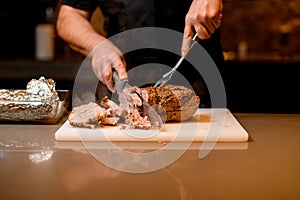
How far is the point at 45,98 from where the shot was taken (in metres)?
1.21

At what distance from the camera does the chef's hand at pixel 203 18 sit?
135 cm

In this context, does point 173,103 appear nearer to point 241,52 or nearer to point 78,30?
point 78,30

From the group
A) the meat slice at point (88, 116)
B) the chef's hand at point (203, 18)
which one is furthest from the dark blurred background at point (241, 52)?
the meat slice at point (88, 116)

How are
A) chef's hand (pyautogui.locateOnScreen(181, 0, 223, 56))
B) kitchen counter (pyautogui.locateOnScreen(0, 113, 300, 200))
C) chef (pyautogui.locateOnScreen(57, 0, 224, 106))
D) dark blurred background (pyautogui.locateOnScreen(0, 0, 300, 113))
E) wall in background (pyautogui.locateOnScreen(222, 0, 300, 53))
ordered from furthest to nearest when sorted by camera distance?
wall in background (pyautogui.locateOnScreen(222, 0, 300, 53)), dark blurred background (pyautogui.locateOnScreen(0, 0, 300, 113)), chef (pyautogui.locateOnScreen(57, 0, 224, 106)), chef's hand (pyautogui.locateOnScreen(181, 0, 223, 56)), kitchen counter (pyautogui.locateOnScreen(0, 113, 300, 200))

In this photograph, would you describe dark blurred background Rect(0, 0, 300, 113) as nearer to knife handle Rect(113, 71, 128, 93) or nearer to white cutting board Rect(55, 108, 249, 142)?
knife handle Rect(113, 71, 128, 93)

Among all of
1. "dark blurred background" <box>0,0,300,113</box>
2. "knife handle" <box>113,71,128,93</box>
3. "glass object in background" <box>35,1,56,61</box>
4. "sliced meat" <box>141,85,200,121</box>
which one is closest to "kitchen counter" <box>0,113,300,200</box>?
"sliced meat" <box>141,85,200,121</box>

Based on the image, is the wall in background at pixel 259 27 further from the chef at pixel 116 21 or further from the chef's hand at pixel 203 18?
the chef's hand at pixel 203 18

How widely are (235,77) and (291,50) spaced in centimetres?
65

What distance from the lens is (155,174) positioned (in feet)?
2.80

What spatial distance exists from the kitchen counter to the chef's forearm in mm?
575

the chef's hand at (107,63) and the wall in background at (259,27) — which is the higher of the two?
the chef's hand at (107,63)

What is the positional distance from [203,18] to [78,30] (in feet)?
1.65

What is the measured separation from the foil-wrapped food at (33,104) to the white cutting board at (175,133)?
0.19 feet

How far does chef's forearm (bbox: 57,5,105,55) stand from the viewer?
1634mm
